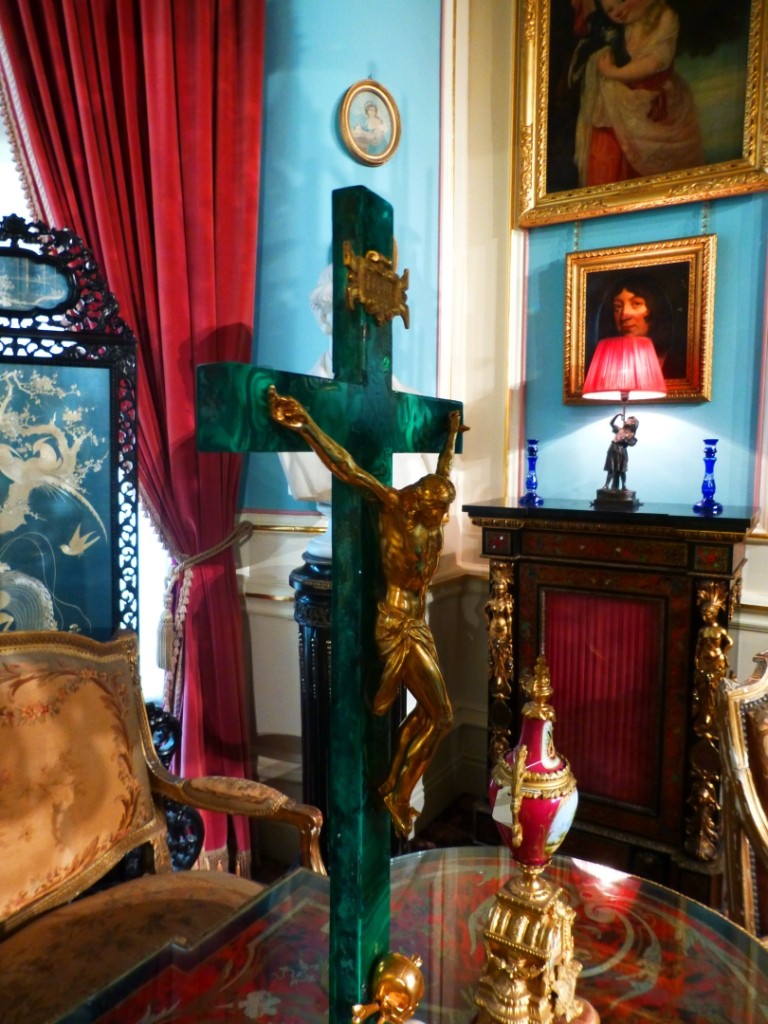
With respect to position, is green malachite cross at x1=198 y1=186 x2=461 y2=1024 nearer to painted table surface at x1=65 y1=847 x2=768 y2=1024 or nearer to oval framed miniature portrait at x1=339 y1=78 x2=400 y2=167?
painted table surface at x1=65 y1=847 x2=768 y2=1024

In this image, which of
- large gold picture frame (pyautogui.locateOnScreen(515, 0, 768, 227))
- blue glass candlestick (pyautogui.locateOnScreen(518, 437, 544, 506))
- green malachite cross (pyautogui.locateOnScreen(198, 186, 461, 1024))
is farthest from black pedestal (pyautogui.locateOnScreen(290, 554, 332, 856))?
large gold picture frame (pyautogui.locateOnScreen(515, 0, 768, 227))

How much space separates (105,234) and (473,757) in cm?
218

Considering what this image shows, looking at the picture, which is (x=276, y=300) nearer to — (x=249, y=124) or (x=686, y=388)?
(x=249, y=124)

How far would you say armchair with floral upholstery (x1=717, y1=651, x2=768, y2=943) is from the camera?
1.34 meters

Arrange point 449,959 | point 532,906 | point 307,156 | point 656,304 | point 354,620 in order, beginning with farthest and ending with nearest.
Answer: point 656,304, point 307,156, point 449,959, point 532,906, point 354,620

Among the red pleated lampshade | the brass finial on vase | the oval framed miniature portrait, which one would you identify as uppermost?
the oval framed miniature portrait

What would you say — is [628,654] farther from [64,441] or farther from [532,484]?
[64,441]

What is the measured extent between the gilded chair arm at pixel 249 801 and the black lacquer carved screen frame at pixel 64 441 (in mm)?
405

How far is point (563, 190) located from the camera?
2439 mm

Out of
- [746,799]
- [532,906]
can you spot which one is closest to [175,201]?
[532,906]

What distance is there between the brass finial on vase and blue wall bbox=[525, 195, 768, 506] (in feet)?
5.26

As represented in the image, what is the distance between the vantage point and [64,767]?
1.41m

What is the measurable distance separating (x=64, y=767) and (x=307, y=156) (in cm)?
182

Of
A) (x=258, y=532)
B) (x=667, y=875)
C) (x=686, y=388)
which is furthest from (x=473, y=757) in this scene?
(x=686, y=388)
